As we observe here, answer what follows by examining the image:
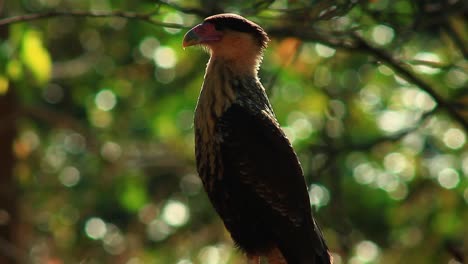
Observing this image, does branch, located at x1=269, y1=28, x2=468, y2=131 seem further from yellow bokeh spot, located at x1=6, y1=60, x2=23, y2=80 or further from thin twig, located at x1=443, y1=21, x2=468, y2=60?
yellow bokeh spot, located at x1=6, y1=60, x2=23, y2=80

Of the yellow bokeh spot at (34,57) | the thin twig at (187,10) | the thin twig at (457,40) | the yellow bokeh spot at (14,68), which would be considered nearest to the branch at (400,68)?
the thin twig at (457,40)

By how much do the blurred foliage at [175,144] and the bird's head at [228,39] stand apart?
215 cm

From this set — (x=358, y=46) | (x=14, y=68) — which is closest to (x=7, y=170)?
(x=14, y=68)

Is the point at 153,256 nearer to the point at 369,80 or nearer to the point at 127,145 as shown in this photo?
the point at 127,145

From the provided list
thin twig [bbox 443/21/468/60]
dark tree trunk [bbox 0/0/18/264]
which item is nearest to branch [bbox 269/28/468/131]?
thin twig [bbox 443/21/468/60]

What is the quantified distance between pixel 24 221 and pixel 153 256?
42.7 inches

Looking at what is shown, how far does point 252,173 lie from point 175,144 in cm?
502

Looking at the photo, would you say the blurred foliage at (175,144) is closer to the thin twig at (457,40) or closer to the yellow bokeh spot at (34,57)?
the thin twig at (457,40)

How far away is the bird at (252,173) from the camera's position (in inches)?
192

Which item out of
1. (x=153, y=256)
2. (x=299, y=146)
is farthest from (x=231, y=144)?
(x=153, y=256)

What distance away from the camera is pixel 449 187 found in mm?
8617

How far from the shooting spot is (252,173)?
4.89m

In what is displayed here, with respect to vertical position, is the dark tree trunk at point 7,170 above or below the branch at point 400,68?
below

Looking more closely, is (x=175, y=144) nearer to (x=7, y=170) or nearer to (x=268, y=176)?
(x=7, y=170)
